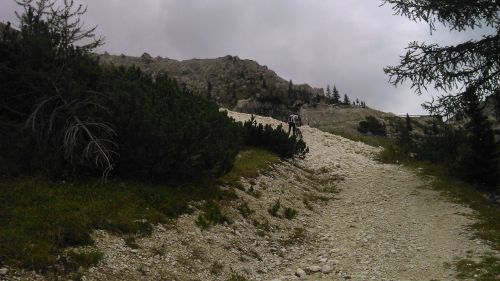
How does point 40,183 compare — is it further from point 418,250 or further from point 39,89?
point 418,250

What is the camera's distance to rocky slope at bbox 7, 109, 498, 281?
374 inches

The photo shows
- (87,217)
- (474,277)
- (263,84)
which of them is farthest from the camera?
(263,84)

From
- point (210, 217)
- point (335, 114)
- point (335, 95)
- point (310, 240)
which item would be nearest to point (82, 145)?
point (210, 217)

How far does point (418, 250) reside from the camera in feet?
41.2

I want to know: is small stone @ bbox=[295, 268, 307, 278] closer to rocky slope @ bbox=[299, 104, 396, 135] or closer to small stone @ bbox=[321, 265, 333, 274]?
small stone @ bbox=[321, 265, 333, 274]

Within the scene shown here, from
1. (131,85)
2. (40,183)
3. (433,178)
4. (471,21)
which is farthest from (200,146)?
(433,178)

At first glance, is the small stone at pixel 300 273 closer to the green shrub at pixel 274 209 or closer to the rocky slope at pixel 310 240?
the rocky slope at pixel 310 240

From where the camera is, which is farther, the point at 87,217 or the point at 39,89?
the point at 39,89

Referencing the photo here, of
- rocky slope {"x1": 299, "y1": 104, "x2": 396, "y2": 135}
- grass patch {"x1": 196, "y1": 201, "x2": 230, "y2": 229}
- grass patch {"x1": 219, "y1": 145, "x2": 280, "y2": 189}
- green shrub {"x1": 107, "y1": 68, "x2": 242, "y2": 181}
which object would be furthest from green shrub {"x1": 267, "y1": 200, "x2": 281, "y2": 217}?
rocky slope {"x1": 299, "y1": 104, "x2": 396, "y2": 135}

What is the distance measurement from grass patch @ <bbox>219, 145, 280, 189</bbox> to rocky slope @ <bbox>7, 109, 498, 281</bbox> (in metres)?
0.43

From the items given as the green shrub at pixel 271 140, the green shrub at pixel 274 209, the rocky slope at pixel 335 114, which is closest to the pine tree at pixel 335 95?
the rocky slope at pixel 335 114

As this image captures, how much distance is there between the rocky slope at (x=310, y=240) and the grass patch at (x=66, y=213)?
362 millimetres

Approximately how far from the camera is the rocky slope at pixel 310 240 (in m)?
9.49

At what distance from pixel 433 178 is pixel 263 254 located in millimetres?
14416
